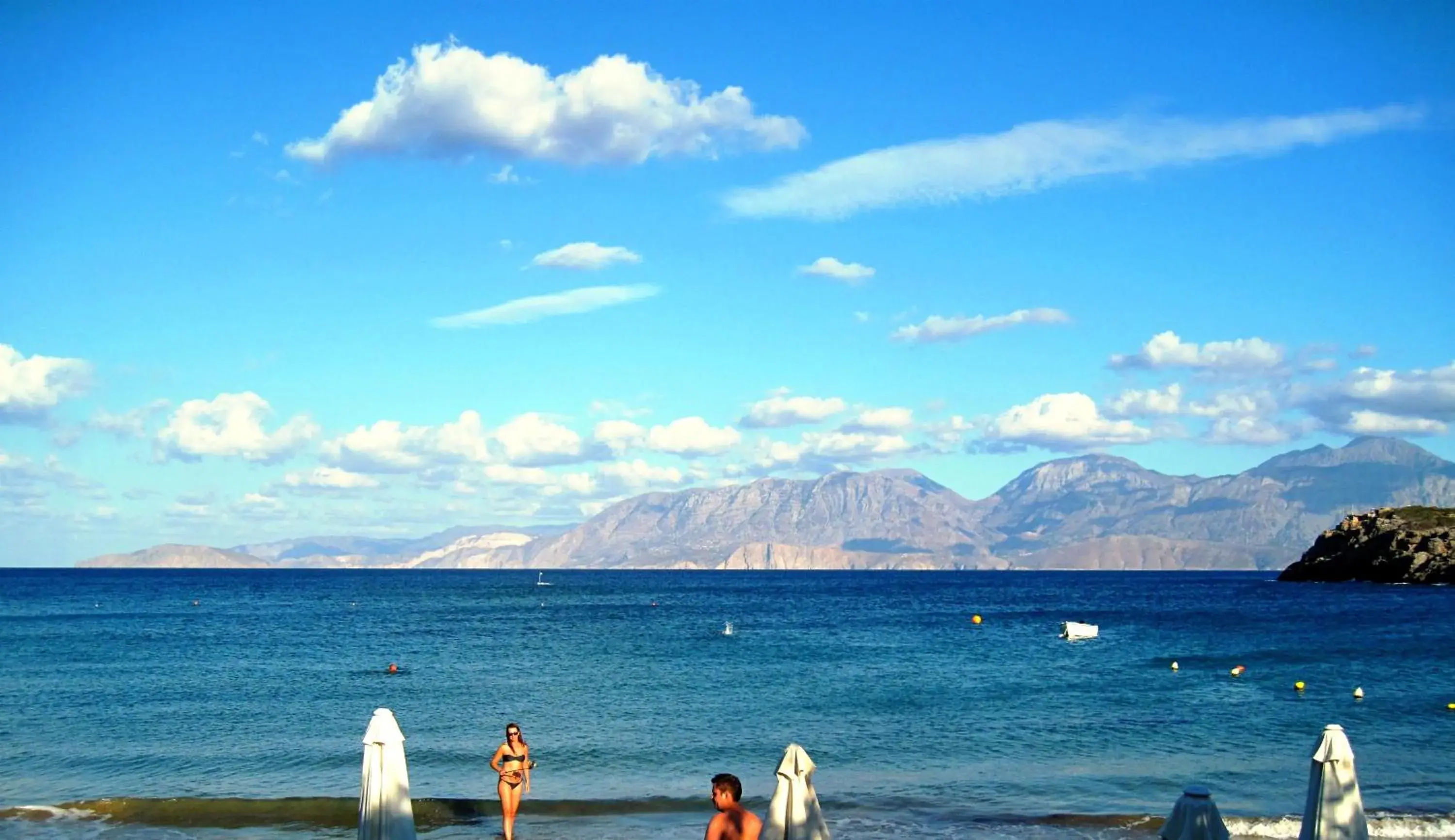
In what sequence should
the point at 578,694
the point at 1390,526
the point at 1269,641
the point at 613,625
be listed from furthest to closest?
the point at 1390,526
the point at 613,625
the point at 1269,641
the point at 578,694

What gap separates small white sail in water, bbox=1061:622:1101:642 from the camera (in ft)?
246

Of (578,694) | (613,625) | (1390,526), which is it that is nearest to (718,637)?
(613,625)

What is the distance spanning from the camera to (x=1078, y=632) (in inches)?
2960

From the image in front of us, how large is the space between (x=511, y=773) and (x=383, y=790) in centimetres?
538

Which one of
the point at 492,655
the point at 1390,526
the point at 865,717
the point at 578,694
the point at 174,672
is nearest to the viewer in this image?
the point at 865,717

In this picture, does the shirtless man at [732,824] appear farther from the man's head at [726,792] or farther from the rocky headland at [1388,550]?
the rocky headland at [1388,550]

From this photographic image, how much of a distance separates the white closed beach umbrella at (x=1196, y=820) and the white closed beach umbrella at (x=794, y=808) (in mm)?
4862

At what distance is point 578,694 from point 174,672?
22143 mm

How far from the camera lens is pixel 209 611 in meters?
115

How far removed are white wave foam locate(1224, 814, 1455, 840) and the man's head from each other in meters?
13.8

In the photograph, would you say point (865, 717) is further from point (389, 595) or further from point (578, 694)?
point (389, 595)

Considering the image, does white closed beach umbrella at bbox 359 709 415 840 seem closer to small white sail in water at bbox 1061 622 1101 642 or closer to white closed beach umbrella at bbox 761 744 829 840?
white closed beach umbrella at bbox 761 744 829 840

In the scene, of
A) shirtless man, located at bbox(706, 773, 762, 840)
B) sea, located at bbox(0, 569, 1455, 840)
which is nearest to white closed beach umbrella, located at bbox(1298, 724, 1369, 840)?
sea, located at bbox(0, 569, 1455, 840)

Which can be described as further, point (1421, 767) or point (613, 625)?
point (613, 625)
